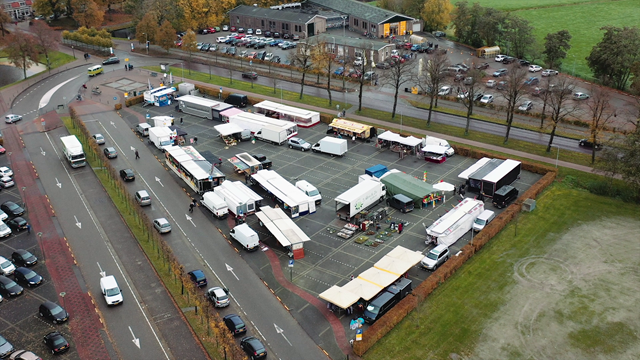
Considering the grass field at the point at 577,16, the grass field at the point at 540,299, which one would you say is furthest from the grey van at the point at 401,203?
the grass field at the point at 577,16

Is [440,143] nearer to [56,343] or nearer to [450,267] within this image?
[450,267]

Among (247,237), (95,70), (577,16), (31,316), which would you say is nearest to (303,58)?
(95,70)

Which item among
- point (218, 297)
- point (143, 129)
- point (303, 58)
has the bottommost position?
point (218, 297)

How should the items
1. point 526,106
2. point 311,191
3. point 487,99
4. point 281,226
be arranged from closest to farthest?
point 281,226 < point 311,191 < point 526,106 < point 487,99

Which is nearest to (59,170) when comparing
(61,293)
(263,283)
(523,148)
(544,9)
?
(61,293)

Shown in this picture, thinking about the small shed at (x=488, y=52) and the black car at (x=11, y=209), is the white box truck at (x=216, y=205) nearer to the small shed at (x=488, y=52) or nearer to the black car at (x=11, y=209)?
the black car at (x=11, y=209)
